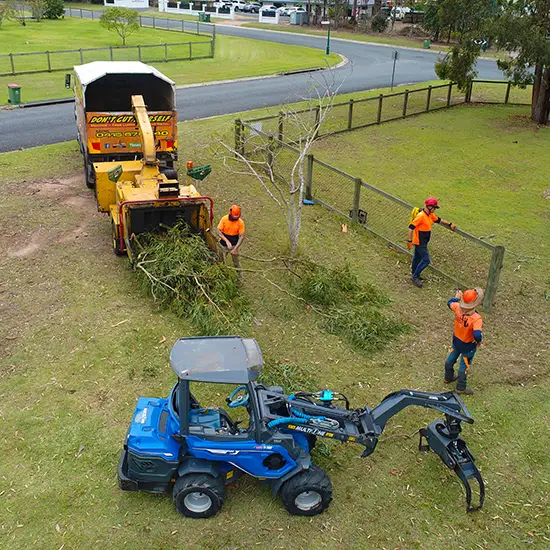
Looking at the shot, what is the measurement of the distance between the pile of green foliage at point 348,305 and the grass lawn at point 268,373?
247 mm

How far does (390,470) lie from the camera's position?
23.1 feet

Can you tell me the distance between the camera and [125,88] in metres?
16.5

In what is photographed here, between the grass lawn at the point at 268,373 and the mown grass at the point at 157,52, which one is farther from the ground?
the mown grass at the point at 157,52

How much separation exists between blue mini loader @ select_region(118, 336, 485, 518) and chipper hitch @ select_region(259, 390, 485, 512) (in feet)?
0.04

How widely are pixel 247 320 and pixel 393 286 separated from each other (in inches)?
126

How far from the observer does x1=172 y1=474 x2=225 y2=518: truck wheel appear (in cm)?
606

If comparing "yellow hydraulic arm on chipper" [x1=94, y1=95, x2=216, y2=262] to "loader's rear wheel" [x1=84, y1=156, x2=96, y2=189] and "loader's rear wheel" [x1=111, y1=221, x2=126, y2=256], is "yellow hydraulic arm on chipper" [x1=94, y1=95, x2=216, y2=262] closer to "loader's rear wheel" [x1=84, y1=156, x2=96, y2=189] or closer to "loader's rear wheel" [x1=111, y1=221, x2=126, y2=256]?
"loader's rear wheel" [x1=111, y1=221, x2=126, y2=256]

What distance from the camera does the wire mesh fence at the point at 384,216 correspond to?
11.5 m

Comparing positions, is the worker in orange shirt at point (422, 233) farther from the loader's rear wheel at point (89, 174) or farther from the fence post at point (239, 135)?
the loader's rear wheel at point (89, 174)

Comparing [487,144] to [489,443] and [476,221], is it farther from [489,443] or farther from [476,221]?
[489,443]

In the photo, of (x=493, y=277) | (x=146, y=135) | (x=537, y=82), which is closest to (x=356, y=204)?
(x=493, y=277)

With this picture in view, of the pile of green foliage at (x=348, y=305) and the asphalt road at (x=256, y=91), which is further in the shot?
the asphalt road at (x=256, y=91)

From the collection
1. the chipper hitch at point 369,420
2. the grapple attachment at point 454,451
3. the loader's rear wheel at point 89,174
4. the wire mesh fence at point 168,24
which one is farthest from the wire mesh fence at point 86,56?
the grapple attachment at point 454,451

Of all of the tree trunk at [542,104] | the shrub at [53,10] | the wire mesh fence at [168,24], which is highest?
the shrub at [53,10]
